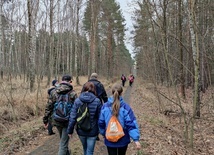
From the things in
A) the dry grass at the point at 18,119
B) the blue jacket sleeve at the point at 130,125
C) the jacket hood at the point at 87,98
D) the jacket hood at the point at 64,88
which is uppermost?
the jacket hood at the point at 64,88

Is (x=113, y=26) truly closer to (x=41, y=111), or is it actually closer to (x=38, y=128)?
(x=41, y=111)

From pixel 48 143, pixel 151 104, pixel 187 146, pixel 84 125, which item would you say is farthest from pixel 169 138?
pixel 151 104

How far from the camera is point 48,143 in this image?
748 centimetres

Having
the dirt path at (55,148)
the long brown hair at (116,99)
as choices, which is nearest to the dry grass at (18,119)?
the dirt path at (55,148)

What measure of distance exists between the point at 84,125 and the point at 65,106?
0.77m

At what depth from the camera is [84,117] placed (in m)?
4.44

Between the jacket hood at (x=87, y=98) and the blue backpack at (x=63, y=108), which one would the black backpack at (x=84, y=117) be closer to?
the jacket hood at (x=87, y=98)

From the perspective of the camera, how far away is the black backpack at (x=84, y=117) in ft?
14.6

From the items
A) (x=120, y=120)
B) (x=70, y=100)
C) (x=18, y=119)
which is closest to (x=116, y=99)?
(x=120, y=120)

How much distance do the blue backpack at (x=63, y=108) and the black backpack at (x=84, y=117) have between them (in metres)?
0.61

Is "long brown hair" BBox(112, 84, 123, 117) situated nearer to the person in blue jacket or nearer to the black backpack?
the person in blue jacket

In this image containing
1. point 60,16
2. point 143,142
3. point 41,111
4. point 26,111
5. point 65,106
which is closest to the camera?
point 65,106

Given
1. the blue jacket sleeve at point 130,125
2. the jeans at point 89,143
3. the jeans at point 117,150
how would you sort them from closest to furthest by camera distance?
the blue jacket sleeve at point 130,125 < the jeans at point 117,150 < the jeans at point 89,143

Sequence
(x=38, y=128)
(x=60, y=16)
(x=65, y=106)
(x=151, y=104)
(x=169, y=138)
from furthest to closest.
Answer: (x=60, y=16) < (x=151, y=104) < (x=38, y=128) < (x=169, y=138) < (x=65, y=106)
